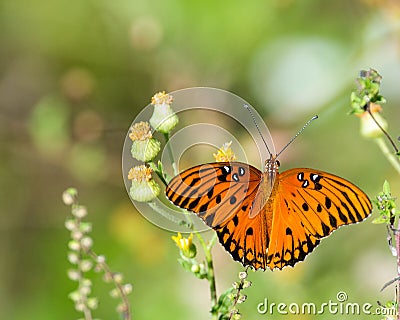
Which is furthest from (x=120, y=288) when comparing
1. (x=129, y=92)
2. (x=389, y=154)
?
(x=129, y=92)

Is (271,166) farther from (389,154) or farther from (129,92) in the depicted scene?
(129,92)

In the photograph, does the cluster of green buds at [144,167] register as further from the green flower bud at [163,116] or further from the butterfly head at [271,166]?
the butterfly head at [271,166]

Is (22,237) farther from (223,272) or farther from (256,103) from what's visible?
(256,103)

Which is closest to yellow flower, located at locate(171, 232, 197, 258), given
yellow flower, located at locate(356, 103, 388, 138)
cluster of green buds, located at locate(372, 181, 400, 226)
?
cluster of green buds, located at locate(372, 181, 400, 226)

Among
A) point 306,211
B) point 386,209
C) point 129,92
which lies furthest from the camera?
point 129,92

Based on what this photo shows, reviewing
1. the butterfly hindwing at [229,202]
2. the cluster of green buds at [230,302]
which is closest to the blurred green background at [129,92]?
the butterfly hindwing at [229,202]

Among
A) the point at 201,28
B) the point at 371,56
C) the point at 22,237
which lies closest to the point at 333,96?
the point at 371,56

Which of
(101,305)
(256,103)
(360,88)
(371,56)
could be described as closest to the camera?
(360,88)
